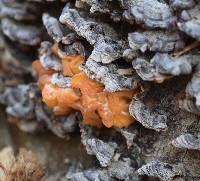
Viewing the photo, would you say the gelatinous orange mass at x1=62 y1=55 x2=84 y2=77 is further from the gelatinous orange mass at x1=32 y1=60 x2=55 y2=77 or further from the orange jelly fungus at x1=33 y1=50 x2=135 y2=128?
the gelatinous orange mass at x1=32 y1=60 x2=55 y2=77

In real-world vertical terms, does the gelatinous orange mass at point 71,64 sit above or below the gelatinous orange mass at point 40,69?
above

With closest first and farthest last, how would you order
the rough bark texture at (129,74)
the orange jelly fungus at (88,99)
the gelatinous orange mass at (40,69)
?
the rough bark texture at (129,74), the orange jelly fungus at (88,99), the gelatinous orange mass at (40,69)

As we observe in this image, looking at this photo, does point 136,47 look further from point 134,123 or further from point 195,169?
point 195,169

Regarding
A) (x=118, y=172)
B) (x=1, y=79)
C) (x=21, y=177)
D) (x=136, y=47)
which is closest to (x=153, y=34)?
(x=136, y=47)

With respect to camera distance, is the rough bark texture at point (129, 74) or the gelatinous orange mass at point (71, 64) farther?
the gelatinous orange mass at point (71, 64)

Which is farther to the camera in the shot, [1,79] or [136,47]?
[1,79]

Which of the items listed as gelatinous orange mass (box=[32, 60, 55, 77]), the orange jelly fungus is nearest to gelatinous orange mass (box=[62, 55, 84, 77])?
the orange jelly fungus

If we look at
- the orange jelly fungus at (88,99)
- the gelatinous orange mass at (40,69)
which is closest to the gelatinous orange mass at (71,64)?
the orange jelly fungus at (88,99)

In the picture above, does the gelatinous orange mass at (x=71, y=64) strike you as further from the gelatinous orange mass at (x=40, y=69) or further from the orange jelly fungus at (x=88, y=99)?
the gelatinous orange mass at (x=40, y=69)

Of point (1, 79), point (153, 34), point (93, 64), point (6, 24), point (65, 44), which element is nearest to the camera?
point (153, 34)
